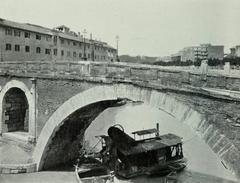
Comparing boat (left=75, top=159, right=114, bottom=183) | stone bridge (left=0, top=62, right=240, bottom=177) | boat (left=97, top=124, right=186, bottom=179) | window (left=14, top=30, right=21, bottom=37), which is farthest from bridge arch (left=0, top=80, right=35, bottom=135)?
window (left=14, top=30, right=21, bottom=37)

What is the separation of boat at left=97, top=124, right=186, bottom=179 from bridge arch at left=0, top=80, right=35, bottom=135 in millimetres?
4217

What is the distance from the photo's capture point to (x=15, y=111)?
17672 millimetres

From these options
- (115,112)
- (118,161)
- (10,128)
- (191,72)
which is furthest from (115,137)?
(115,112)

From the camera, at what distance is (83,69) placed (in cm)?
1237

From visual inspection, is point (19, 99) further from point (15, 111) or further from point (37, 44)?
point (37, 44)

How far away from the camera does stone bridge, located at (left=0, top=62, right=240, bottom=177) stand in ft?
25.8

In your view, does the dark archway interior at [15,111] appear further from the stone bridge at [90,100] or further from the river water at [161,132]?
the river water at [161,132]

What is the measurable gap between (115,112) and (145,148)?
717 inches

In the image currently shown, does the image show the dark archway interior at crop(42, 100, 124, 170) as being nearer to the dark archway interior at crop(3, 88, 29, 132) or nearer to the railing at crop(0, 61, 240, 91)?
the railing at crop(0, 61, 240, 91)

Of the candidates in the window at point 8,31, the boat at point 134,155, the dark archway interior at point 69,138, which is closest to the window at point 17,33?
the window at point 8,31

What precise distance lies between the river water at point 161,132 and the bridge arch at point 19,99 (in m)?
2.48

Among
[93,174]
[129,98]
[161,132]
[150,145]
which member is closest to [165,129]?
[161,132]

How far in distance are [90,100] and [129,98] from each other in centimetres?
211

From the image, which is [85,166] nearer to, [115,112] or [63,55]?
[115,112]
